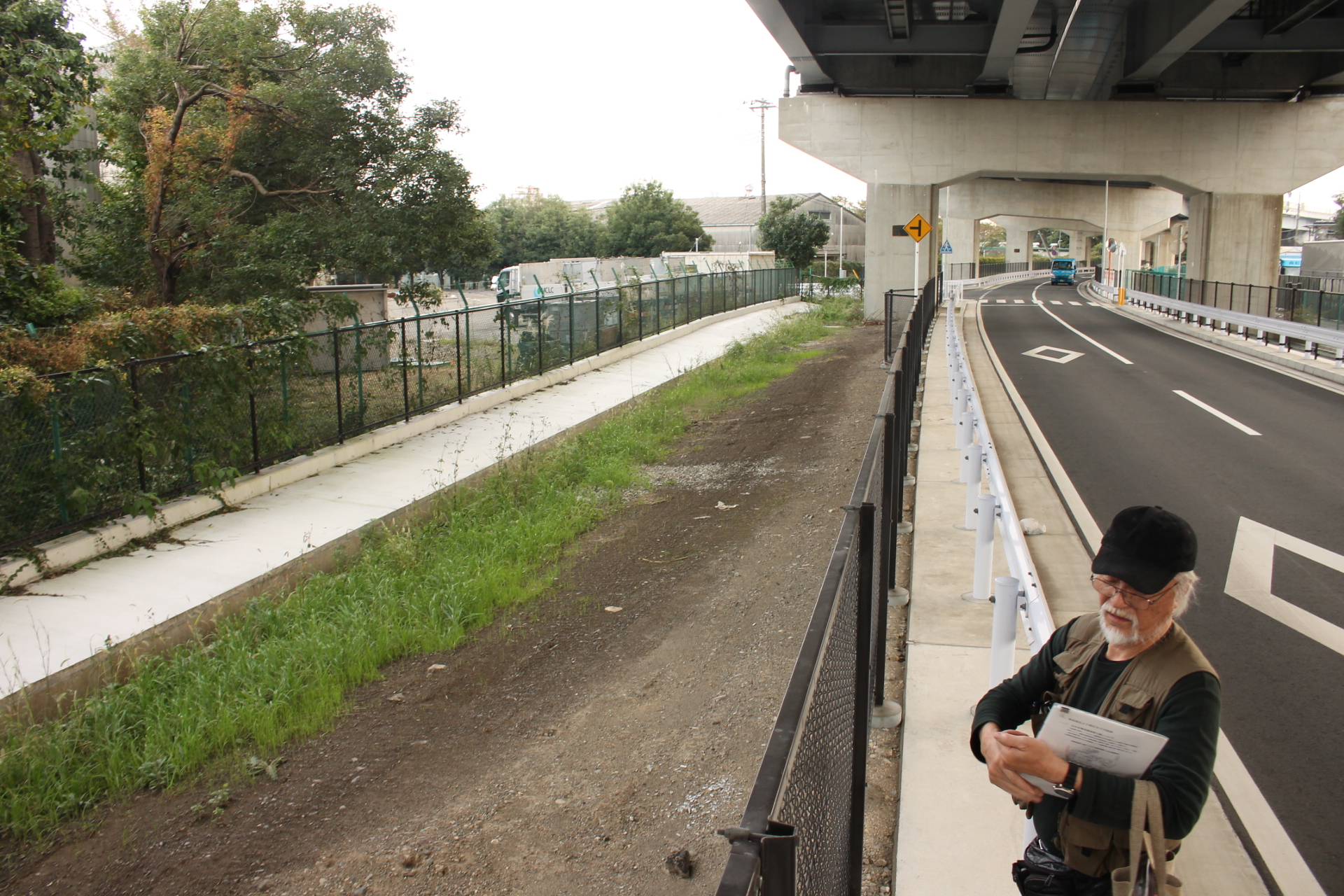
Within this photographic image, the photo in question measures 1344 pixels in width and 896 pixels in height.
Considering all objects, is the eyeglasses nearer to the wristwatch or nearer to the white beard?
the white beard

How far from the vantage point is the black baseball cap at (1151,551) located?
99.0 inches

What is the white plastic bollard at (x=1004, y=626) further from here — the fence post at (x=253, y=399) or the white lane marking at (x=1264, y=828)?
the fence post at (x=253, y=399)

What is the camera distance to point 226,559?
920 cm

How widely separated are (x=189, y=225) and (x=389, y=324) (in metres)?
5.34

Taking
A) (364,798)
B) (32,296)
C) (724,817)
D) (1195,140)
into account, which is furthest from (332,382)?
(1195,140)

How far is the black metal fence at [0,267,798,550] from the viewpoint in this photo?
354 inches

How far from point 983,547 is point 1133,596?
4.10m

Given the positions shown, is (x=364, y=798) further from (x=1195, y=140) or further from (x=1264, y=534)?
(x=1195, y=140)

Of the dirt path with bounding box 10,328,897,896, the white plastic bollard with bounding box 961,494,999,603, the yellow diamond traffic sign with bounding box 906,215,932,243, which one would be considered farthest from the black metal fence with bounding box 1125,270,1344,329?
the white plastic bollard with bounding box 961,494,999,603

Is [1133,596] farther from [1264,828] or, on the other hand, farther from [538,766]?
[538,766]

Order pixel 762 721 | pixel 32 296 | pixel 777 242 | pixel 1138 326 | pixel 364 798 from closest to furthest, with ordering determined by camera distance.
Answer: pixel 364 798 < pixel 762 721 < pixel 32 296 < pixel 1138 326 < pixel 777 242

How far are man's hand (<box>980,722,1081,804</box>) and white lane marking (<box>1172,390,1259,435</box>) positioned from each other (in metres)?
12.7

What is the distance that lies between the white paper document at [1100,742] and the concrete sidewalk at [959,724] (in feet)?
5.66

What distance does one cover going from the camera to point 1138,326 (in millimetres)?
31500
